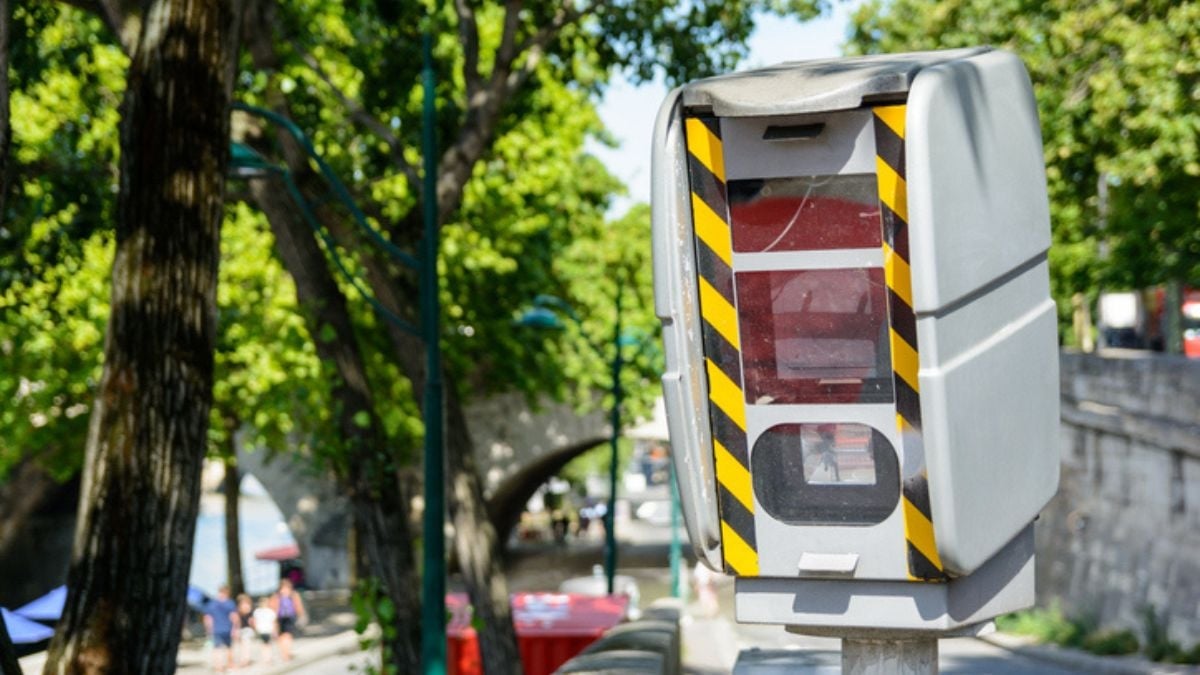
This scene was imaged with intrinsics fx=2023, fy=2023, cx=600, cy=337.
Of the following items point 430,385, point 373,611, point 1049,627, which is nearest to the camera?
point 430,385

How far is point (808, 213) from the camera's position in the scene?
513 cm

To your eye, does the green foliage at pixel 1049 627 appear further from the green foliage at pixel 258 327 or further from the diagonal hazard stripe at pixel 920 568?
the diagonal hazard stripe at pixel 920 568

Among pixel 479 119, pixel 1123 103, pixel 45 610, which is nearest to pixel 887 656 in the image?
pixel 479 119

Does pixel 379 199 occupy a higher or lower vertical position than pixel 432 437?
higher

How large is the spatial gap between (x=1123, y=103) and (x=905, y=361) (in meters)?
18.6

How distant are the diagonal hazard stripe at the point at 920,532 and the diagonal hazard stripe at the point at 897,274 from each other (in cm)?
53

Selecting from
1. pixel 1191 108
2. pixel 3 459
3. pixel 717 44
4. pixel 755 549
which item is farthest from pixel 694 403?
pixel 3 459

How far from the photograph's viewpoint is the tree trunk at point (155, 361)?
7223mm

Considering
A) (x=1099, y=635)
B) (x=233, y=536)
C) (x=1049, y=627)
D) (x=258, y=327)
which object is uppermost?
(x=258, y=327)

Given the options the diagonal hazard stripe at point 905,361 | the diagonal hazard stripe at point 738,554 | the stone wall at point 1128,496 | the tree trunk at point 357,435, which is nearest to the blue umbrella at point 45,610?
the tree trunk at point 357,435

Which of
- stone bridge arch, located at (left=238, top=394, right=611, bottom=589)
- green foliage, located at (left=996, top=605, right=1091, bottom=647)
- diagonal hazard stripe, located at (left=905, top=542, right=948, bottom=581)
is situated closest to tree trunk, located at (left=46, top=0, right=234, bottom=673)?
diagonal hazard stripe, located at (left=905, top=542, right=948, bottom=581)

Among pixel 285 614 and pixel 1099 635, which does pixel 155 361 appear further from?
pixel 285 614

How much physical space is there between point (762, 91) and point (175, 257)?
3178 millimetres

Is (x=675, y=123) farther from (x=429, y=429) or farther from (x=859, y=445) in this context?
(x=429, y=429)
